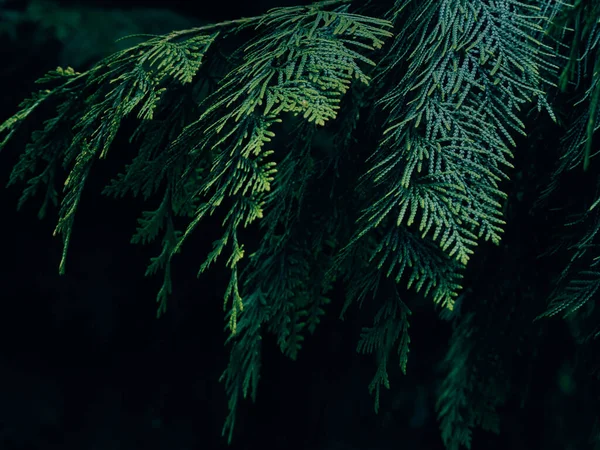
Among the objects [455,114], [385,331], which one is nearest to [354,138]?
[455,114]

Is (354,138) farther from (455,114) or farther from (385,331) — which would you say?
(385,331)

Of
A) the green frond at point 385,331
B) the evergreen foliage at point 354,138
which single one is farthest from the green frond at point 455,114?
the green frond at point 385,331

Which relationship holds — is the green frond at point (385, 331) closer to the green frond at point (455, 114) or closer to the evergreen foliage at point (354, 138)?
the evergreen foliage at point (354, 138)

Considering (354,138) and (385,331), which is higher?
(354,138)

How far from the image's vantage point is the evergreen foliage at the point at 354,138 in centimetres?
134

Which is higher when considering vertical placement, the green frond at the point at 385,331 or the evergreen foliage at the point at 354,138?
the evergreen foliage at the point at 354,138

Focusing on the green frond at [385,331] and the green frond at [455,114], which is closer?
the green frond at [455,114]

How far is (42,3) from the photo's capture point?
354cm

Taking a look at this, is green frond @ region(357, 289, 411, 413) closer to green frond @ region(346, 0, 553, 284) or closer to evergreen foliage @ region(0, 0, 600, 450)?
evergreen foliage @ region(0, 0, 600, 450)

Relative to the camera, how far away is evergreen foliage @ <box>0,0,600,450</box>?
134 cm

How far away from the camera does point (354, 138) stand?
1.78m

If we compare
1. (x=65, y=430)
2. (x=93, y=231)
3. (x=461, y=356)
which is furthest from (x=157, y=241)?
(x=461, y=356)

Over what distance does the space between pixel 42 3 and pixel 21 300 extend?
1.75 m

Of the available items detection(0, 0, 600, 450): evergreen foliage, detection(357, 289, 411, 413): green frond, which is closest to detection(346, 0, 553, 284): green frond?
detection(0, 0, 600, 450): evergreen foliage
